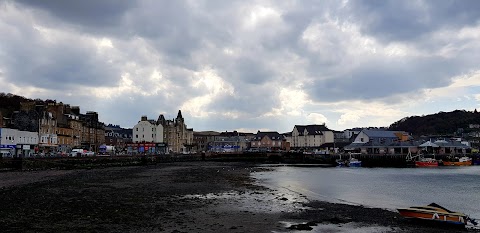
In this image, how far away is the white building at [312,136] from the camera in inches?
7392

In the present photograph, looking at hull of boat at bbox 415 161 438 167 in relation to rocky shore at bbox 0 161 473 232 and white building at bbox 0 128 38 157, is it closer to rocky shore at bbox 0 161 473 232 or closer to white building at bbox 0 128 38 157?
rocky shore at bbox 0 161 473 232

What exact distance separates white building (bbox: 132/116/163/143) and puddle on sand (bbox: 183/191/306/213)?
123689 mm

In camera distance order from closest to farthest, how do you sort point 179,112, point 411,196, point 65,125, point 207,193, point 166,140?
point 207,193
point 411,196
point 65,125
point 166,140
point 179,112

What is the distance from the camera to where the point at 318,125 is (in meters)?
193

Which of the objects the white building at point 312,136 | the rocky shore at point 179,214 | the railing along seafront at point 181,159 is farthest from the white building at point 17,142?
the white building at point 312,136

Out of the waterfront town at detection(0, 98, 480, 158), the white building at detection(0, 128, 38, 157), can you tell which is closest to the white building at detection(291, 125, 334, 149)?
the waterfront town at detection(0, 98, 480, 158)

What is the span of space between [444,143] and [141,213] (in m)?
124

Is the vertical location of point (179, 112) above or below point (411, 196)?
above

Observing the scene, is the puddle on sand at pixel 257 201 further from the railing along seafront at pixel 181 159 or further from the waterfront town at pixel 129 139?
the waterfront town at pixel 129 139

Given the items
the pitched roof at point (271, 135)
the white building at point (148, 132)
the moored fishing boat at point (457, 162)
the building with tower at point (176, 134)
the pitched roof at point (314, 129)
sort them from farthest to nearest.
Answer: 1. the pitched roof at point (271, 135)
2. the pitched roof at point (314, 129)
3. the building with tower at point (176, 134)
4. the white building at point (148, 132)
5. the moored fishing boat at point (457, 162)

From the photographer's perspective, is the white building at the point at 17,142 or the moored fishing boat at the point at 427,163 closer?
the white building at the point at 17,142

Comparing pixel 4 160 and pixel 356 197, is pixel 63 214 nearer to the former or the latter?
pixel 356 197

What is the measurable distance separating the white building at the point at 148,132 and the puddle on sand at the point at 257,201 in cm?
12369

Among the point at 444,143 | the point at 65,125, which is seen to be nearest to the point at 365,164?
the point at 444,143
